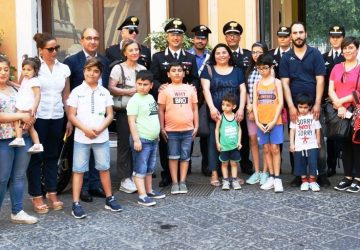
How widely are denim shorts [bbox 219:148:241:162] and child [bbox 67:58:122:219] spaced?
1.53 m

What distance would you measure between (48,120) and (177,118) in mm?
1476

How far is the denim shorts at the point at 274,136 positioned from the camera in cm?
639

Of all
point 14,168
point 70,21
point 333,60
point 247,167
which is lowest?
point 247,167

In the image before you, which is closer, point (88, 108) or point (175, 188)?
point (88, 108)

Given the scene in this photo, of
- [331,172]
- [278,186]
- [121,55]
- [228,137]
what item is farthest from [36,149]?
[331,172]

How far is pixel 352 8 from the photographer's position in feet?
48.7

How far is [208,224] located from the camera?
511 cm

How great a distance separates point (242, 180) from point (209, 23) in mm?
3846

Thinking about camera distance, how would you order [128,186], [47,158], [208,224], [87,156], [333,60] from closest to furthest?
1. [208,224]
2. [87,156]
3. [47,158]
4. [128,186]
5. [333,60]

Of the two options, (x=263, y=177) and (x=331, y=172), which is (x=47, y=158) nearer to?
(x=263, y=177)

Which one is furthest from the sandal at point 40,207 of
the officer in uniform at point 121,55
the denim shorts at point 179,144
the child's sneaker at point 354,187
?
the child's sneaker at point 354,187

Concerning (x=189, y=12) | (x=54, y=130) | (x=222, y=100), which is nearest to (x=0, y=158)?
(x=54, y=130)

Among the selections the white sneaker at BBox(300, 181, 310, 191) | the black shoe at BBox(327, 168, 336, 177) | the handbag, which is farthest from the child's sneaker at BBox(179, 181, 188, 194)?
the black shoe at BBox(327, 168, 336, 177)

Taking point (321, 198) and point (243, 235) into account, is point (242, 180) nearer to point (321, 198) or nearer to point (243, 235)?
point (321, 198)
